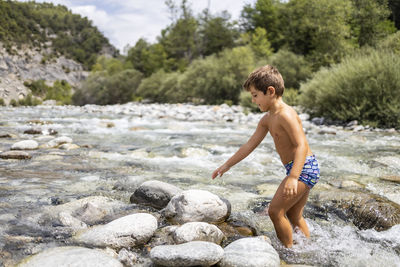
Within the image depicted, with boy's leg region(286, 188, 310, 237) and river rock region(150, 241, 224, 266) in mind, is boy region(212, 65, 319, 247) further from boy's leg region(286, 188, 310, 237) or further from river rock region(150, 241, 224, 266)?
river rock region(150, 241, 224, 266)

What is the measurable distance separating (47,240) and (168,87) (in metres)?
31.1

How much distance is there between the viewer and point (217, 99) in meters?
25.5

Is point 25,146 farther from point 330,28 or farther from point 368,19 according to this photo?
point 368,19

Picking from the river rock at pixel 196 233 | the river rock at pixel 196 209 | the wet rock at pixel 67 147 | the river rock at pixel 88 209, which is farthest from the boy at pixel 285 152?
the wet rock at pixel 67 147

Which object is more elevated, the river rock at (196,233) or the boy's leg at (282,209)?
the boy's leg at (282,209)

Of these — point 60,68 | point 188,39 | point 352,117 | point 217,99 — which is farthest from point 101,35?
point 352,117

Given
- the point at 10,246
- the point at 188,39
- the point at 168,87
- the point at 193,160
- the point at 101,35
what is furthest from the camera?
the point at 101,35

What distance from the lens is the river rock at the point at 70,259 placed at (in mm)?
1833

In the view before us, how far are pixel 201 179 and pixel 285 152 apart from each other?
201 cm

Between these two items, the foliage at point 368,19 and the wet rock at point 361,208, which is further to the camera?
the foliage at point 368,19

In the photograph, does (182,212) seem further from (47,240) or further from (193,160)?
(193,160)

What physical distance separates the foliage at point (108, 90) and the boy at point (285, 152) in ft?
130

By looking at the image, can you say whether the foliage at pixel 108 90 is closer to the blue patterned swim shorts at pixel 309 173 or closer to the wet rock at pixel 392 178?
the wet rock at pixel 392 178

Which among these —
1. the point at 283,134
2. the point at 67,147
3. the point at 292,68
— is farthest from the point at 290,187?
the point at 292,68
